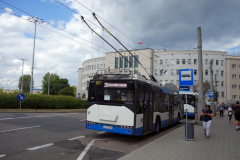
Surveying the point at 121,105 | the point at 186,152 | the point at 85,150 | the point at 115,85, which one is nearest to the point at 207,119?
the point at 186,152

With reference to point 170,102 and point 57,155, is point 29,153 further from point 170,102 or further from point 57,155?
point 170,102

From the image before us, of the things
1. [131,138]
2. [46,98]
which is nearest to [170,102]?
[131,138]

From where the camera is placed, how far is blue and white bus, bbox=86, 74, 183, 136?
886cm

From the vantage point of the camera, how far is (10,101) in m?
23.6

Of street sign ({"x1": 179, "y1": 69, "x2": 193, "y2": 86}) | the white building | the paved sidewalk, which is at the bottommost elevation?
the paved sidewalk

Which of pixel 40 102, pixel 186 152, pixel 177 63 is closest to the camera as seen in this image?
pixel 186 152

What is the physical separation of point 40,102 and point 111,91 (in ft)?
63.1

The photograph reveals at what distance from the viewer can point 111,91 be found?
9414 millimetres

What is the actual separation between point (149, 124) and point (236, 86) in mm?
68558

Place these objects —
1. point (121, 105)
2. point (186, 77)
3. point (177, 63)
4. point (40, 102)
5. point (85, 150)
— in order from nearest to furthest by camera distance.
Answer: point (85, 150) < point (121, 105) < point (186, 77) < point (40, 102) < point (177, 63)

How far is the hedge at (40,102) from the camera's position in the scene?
2361 centimetres

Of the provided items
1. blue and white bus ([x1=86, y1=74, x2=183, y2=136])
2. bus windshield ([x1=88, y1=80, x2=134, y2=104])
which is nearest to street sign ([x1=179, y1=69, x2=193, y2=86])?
blue and white bus ([x1=86, y1=74, x2=183, y2=136])

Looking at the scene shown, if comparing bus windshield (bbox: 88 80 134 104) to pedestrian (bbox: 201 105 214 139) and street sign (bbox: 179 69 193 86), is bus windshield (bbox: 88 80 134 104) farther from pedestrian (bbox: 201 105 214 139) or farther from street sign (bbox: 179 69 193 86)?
pedestrian (bbox: 201 105 214 139)

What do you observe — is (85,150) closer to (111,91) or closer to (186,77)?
(111,91)
